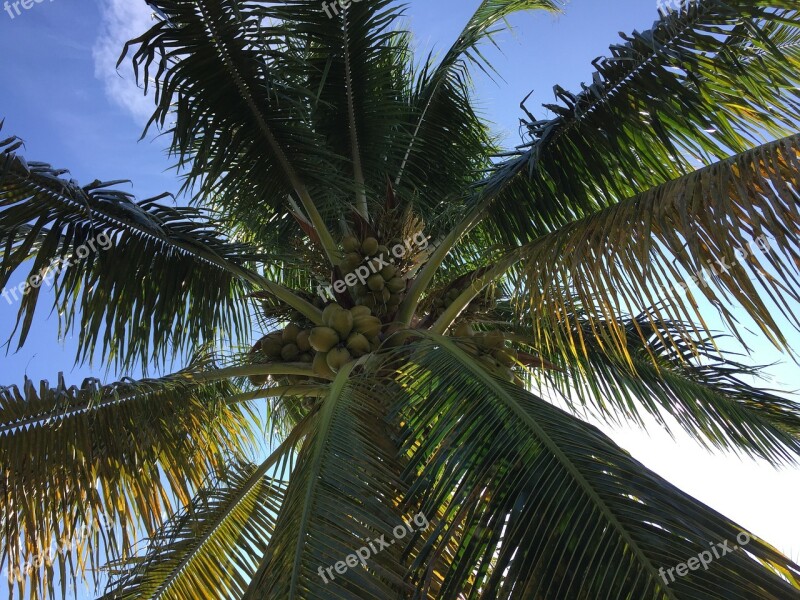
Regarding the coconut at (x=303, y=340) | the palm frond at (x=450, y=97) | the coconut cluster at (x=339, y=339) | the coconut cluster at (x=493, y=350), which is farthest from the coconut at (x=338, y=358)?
the palm frond at (x=450, y=97)

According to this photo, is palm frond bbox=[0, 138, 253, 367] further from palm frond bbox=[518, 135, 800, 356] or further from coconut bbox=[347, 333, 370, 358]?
palm frond bbox=[518, 135, 800, 356]

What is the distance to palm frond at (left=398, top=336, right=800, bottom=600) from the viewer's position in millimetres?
1772

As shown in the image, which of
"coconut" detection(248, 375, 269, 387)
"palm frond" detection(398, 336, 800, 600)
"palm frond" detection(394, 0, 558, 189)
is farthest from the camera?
"palm frond" detection(394, 0, 558, 189)

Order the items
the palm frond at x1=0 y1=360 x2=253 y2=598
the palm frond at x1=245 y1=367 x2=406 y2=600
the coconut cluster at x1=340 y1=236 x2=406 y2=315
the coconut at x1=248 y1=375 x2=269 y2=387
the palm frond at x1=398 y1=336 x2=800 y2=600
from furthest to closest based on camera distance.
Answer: the coconut at x1=248 y1=375 x2=269 y2=387 → the coconut cluster at x1=340 y1=236 x2=406 y2=315 → the palm frond at x1=0 y1=360 x2=253 y2=598 → the palm frond at x1=245 y1=367 x2=406 y2=600 → the palm frond at x1=398 y1=336 x2=800 y2=600

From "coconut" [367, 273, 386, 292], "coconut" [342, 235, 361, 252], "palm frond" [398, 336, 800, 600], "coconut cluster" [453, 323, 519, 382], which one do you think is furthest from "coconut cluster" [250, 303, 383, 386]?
"palm frond" [398, 336, 800, 600]

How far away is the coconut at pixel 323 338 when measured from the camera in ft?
11.8

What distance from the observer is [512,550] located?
2.02m

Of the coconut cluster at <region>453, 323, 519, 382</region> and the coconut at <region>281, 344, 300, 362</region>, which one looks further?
the coconut at <region>281, 344, 300, 362</region>

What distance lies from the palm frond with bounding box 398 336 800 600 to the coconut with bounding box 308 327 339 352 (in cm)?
99

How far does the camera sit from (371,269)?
398 cm

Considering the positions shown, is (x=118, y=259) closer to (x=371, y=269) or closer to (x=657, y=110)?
(x=371, y=269)

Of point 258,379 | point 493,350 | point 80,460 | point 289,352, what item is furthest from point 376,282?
point 80,460

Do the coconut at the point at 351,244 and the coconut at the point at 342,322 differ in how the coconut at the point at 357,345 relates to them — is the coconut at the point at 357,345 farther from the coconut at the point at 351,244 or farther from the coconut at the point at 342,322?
the coconut at the point at 351,244

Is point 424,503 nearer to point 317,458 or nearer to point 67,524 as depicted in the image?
point 317,458
